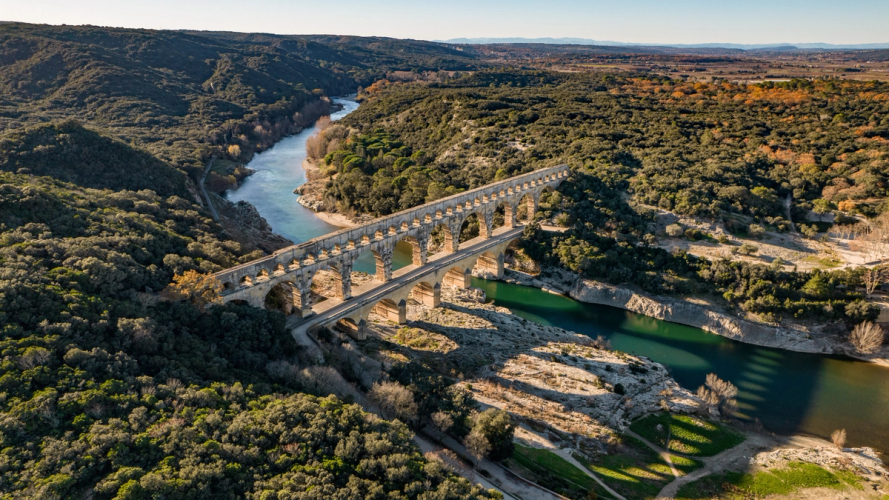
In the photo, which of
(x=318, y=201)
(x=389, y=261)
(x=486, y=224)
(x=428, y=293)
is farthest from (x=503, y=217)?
(x=318, y=201)

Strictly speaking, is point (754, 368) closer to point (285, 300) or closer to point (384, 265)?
point (384, 265)

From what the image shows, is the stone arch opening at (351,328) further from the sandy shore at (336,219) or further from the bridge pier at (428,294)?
the sandy shore at (336,219)

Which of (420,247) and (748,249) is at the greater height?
(420,247)

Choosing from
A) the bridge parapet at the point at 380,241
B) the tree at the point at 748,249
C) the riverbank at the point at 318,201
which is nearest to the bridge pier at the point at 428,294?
the bridge parapet at the point at 380,241

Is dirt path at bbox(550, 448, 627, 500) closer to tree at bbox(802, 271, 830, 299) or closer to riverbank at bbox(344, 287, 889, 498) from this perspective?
riverbank at bbox(344, 287, 889, 498)

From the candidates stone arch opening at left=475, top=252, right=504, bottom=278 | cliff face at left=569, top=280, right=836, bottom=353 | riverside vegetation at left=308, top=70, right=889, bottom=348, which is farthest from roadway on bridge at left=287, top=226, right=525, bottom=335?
cliff face at left=569, top=280, right=836, bottom=353

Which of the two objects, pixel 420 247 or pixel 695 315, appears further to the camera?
pixel 695 315
